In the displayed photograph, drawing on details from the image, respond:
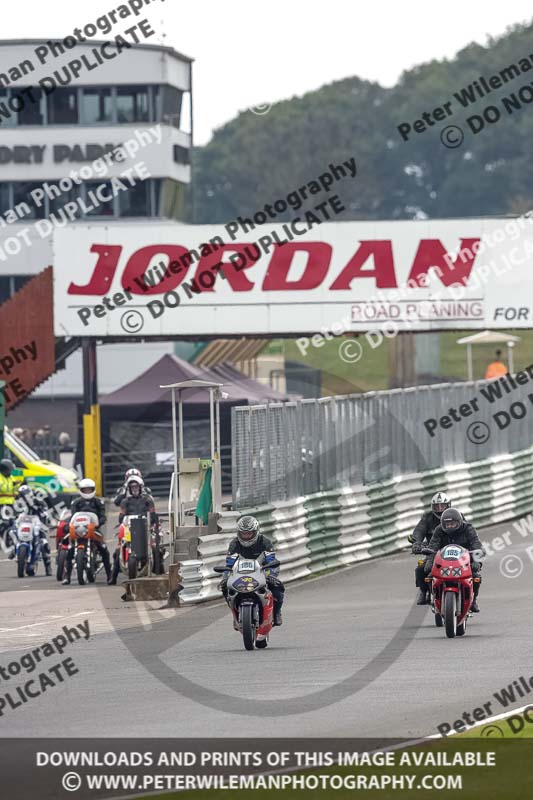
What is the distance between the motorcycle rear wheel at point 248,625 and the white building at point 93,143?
47770 mm

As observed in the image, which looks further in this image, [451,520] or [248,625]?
[451,520]

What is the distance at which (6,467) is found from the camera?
98.4 ft

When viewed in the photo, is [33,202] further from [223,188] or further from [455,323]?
[223,188]

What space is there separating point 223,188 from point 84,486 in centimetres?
12297

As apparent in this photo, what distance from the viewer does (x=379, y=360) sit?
91.7 metres

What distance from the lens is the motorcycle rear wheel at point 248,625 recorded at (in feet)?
54.1

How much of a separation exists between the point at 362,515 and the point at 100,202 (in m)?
39.2

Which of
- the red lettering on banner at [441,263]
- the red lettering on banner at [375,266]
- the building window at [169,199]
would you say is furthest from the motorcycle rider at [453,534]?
the building window at [169,199]

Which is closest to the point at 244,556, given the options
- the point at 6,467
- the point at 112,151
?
the point at 6,467

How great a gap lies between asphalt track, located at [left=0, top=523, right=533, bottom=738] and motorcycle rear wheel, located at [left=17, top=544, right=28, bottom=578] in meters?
2.21

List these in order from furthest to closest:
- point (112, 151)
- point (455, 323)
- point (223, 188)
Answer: point (223, 188)
point (112, 151)
point (455, 323)

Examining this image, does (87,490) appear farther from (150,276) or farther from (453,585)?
(150,276)

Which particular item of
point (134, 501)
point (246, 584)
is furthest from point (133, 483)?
point (246, 584)

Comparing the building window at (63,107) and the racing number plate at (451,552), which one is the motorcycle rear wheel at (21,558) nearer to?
the racing number plate at (451,552)
